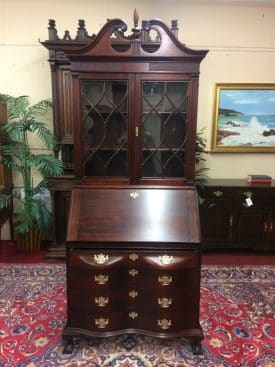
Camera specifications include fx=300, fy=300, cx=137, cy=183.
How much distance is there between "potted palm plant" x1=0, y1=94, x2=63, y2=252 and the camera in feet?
A: 10.7

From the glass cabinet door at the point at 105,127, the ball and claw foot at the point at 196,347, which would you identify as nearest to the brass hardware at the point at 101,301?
the ball and claw foot at the point at 196,347

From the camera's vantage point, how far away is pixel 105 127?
230cm

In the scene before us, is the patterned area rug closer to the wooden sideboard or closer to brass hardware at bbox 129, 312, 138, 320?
brass hardware at bbox 129, 312, 138, 320

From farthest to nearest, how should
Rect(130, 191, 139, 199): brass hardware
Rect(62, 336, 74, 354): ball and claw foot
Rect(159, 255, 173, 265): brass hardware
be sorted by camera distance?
Rect(130, 191, 139, 199): brass hardware, Rect(62, 336, 74, 354): ball and claw foot, Rect(159, 255, 173, 265): brass hardware

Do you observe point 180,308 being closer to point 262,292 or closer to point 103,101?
point 262,292

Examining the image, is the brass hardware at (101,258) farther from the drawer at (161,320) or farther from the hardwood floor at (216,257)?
the hardwood floor at (216,257)

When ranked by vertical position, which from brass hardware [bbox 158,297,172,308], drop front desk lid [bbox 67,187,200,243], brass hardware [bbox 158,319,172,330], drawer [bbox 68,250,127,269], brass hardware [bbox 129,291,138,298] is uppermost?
drop front desk lid [bbox 67,187,200,243]

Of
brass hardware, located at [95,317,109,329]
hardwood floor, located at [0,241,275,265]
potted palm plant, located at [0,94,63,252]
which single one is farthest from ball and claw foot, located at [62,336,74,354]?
potted palm plant, located at [0,94,63,252]

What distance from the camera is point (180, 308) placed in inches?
78.9

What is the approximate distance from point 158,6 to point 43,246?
3210 mm

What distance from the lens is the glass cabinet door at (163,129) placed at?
2.22m

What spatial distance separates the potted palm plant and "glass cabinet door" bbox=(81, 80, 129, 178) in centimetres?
106

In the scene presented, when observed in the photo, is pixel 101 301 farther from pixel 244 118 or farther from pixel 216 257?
pixel 244 118

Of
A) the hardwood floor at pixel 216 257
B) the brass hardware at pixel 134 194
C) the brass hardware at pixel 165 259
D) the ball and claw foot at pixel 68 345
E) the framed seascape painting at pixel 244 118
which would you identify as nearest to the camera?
the brass hardware at pixel 165 259
